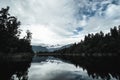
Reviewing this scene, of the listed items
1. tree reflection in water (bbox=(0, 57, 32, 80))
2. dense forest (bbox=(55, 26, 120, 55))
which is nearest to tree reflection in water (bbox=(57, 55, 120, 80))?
tree reflection in water (bbox=(0, 57, 32, 80))

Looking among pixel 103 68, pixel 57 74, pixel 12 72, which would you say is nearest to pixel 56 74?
pixel 57 74

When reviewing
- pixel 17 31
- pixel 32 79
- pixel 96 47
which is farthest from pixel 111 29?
pixel 32 79

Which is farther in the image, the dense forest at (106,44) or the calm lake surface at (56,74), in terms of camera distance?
the dense forest at (106,44)

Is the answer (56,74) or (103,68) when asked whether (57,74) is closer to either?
(56,74)

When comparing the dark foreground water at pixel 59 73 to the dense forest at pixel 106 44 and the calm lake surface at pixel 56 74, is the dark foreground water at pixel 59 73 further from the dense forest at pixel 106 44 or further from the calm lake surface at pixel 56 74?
the dense forest at pixel 106 44

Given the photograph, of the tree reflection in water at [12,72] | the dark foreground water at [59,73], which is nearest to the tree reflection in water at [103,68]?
the dark foreground water at [59,73]

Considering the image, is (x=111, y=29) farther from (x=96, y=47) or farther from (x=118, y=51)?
(x=118, y=51)

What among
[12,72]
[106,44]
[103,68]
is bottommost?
[12,72]

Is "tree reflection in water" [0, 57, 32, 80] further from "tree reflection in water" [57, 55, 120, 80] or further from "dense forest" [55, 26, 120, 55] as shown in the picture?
"dense forest" [55, 26, 120, 55]

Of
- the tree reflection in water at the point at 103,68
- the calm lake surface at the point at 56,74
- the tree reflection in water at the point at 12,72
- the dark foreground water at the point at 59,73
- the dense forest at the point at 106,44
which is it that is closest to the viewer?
the calm lake surface at the point at 56,74

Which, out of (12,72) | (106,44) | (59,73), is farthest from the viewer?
(106,44)

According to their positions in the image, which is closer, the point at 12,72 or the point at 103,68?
the point at 12,72

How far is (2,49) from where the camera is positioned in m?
88.9

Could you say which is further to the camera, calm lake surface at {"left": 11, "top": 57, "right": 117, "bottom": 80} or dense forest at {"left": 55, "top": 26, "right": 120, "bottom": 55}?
dense forest at {"left": 55, "top": 26, "right": 120, "bottom": 55}
